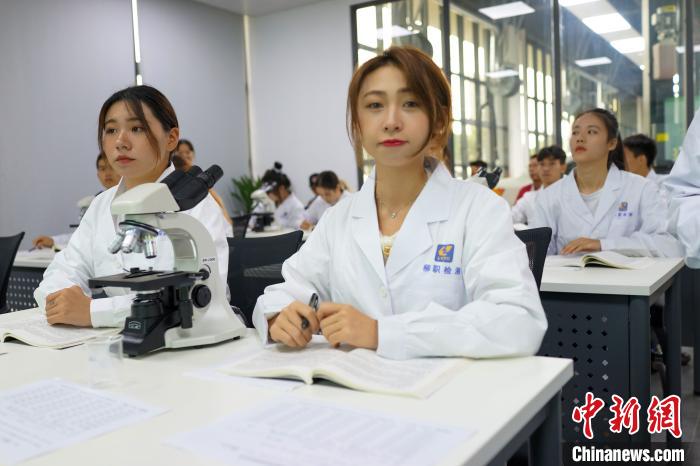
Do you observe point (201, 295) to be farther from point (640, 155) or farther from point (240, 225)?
point (640, 155)

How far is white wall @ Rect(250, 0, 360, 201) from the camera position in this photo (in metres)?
7.91

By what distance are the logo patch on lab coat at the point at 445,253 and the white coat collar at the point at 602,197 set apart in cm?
192

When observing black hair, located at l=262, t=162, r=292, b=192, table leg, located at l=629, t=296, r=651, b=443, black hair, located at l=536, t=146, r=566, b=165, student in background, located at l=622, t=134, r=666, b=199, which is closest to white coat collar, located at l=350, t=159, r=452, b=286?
table leg, located at l=629, t=296, r=651, b=443

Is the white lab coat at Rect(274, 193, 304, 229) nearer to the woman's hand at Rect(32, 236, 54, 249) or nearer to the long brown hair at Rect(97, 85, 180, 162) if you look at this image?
the woman's hand at Rect(32, 236, 54, 249)

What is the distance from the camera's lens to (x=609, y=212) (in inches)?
119

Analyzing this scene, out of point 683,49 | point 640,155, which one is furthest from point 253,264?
point 683,49

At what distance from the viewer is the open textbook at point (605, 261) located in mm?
2297

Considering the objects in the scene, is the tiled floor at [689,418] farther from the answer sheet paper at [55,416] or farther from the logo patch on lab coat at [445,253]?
the answer sheet paper at [55,416]

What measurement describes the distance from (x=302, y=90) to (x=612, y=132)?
564 centimetres

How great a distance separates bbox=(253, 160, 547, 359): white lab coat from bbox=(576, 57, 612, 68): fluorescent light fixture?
6.05 metres

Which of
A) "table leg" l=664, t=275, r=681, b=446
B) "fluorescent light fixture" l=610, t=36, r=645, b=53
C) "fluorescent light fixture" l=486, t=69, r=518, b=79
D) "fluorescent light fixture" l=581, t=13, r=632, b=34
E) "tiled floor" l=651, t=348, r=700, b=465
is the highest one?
"fluorescent light fixture" l=581, t=13, r=632, b=34

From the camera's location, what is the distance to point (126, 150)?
178 centimetres

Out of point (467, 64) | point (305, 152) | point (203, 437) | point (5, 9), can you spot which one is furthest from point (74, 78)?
point (203, 437)

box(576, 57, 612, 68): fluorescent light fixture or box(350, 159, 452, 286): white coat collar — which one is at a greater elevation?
box(576, 57, 612, 68): fluorescent light fixture
